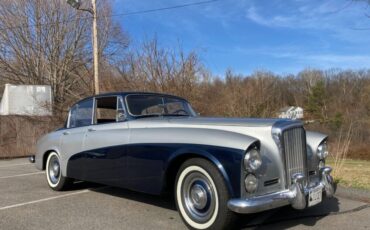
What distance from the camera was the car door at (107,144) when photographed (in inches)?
259

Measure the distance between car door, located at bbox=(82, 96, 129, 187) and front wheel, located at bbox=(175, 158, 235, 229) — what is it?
4.07ft

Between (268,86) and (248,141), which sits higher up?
(268,86)

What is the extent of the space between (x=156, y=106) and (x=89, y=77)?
81.5ft

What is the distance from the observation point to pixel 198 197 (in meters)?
5.39

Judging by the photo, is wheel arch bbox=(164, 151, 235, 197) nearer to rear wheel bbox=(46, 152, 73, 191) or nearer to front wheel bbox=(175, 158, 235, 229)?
front wheel bbox=(175, 158, 235, 229)

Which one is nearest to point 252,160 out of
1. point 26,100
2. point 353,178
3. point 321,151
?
point 321,151

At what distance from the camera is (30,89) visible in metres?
23.9

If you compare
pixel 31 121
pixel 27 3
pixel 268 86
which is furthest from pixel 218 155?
pixel 27 3

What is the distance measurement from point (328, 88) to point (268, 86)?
68.8 metres

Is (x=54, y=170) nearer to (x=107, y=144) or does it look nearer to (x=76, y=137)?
(x=76, y=137)

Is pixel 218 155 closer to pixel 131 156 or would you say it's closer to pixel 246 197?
pixel 246 197

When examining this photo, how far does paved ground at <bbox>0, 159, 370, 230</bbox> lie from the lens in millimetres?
5754

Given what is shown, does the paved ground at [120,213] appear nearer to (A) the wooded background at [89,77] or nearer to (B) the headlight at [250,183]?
(B) the headlight at [250,183]

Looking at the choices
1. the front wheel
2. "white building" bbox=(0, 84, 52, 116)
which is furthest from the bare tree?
the front wheel
